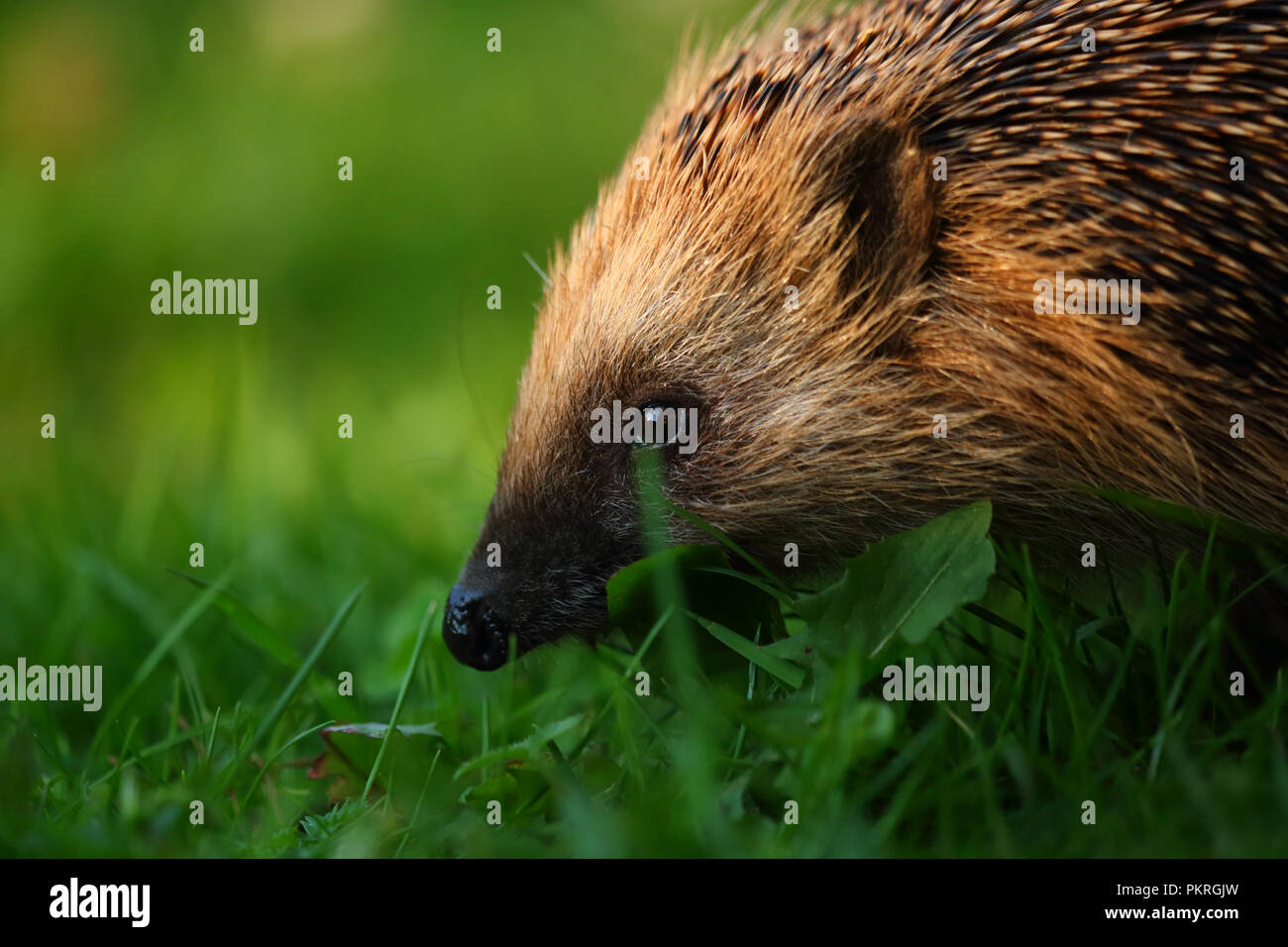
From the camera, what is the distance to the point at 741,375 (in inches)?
106

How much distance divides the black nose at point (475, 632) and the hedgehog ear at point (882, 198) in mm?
1007

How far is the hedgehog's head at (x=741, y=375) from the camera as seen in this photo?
2.64 metres

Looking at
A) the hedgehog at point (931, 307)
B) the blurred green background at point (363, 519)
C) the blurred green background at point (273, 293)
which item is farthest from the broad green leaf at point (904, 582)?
the blurred green background at point (273, 293)

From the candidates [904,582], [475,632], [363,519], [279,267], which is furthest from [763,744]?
[279,267]

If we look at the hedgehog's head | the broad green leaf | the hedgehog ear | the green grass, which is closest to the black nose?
the hedgehog's head

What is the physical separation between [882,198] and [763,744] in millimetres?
1134

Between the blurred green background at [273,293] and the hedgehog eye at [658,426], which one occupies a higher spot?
the blurred green background at [273,293]

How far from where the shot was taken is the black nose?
267 centimetres

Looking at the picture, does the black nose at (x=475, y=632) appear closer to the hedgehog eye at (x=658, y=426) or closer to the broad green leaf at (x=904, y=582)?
the hedgehog eye at (x=658, y=426)

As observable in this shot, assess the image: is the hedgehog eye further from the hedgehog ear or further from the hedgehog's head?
the hedgehog ear

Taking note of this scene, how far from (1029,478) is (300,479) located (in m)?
2.81

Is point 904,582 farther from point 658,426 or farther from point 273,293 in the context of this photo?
point 273,293

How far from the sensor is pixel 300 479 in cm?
459

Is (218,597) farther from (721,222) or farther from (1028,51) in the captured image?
(1028,51)
